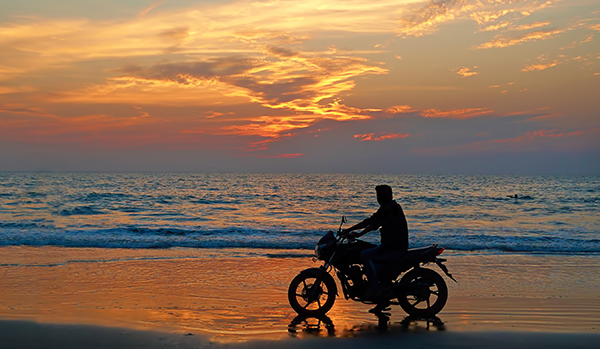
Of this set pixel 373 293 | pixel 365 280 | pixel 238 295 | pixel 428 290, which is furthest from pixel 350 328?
pixel 238 295

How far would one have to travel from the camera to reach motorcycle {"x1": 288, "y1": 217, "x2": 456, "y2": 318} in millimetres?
6367

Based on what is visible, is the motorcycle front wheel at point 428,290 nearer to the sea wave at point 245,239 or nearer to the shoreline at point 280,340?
the shoreline at point 280,340

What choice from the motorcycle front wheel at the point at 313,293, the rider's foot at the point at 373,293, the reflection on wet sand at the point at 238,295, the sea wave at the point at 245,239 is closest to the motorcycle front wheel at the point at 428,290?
the reflection on wet sand at the point at 238,295

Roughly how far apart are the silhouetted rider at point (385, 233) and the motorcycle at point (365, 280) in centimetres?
10

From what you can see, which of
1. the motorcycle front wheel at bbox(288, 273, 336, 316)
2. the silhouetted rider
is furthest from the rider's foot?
the motorcycle front wheel at bbox(288, 273, 336, 316)

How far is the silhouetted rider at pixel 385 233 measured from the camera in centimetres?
614

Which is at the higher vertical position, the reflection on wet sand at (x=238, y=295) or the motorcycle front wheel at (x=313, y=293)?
the motorcycle front wheel at (x=313, y=293)

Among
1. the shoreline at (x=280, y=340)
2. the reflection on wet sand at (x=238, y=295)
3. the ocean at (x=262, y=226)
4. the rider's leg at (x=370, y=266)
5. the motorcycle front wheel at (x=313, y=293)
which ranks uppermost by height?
the rider's leg at (x=370, y=266)

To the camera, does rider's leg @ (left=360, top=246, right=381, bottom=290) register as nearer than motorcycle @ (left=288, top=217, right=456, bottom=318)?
Yes

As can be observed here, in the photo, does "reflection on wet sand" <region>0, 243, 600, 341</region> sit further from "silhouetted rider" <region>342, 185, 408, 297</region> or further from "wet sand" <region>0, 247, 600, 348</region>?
"silhouetted rider" <region>342, 185, 408, 297</region>

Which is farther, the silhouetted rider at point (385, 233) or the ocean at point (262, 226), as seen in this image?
the ocean at point (262, 226)

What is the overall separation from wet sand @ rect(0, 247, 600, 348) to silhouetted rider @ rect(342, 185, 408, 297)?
2.25ft

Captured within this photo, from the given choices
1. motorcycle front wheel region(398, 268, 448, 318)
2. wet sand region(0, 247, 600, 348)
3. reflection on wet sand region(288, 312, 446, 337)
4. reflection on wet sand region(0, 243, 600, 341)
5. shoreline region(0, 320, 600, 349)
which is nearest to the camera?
shoreline region(0, 320, 600, 349)

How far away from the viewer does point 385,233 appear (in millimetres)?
6293
